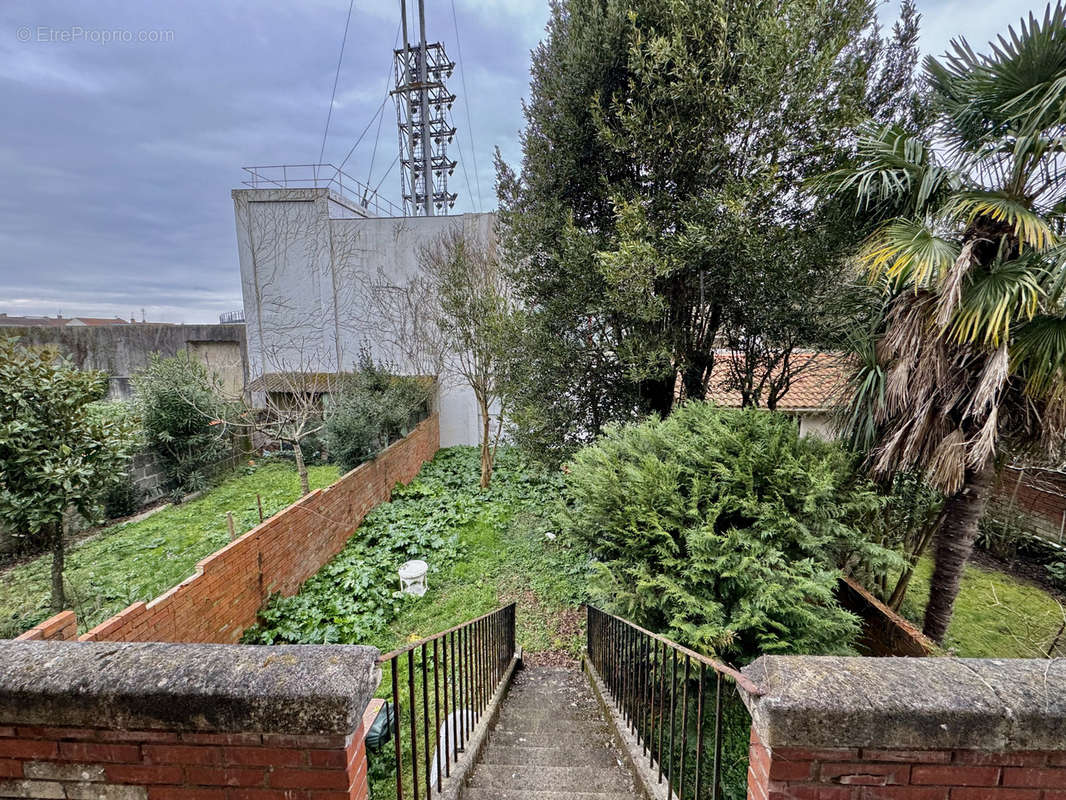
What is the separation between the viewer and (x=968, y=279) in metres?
3.67

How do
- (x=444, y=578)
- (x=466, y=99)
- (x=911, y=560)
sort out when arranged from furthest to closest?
(x=466, y=99)
(x=444, y=578)
(x=911, y=560)

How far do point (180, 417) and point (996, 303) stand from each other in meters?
12.5

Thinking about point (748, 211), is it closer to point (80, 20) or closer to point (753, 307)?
Result: point (753, 307)

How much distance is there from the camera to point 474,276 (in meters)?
11.2

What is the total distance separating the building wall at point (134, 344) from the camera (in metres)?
14.3

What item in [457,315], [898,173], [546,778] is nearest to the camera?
[546,778]

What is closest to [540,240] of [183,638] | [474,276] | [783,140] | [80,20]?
[783,140]

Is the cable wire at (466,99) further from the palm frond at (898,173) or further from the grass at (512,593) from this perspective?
the palm frond at (898,173)

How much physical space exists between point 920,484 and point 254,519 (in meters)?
9.57

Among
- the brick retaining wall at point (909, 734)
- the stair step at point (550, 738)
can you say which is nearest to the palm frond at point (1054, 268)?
the brick retaining wall at point (909, 734)

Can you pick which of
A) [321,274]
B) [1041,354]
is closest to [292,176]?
[321,274]

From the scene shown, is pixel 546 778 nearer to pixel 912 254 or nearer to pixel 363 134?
pixel 912 254

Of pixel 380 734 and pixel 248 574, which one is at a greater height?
pixel 248 574

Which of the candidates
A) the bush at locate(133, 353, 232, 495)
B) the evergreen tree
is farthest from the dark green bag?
the bush at locate(133, 353, 232, 495)
